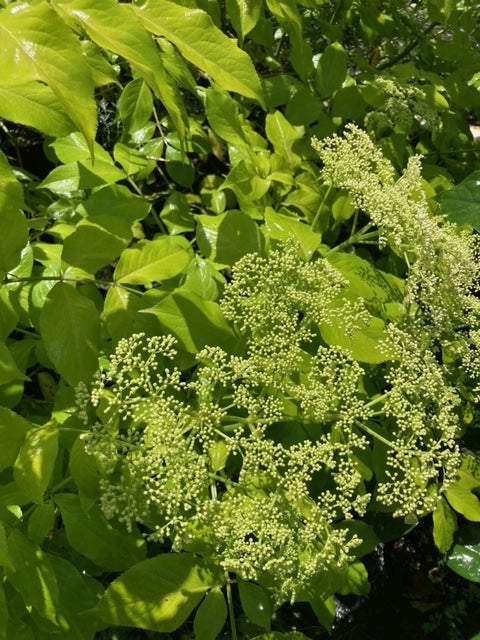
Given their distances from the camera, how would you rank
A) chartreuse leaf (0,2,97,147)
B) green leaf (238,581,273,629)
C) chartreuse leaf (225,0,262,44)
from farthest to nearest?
chartreuse leaf (225,0,262,44), green leaf (238,581,273,629), chartreuse leaf (0,2,97,147)

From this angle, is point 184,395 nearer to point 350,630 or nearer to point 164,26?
point 164,26

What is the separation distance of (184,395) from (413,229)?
0.84 m

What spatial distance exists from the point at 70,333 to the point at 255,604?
91cm

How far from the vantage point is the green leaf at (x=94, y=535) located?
1.70m

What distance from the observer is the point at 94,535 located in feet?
5.60

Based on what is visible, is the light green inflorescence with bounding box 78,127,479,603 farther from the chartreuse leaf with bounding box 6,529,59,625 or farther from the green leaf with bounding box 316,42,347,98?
the green leaf with bounding box 316,42,347,98

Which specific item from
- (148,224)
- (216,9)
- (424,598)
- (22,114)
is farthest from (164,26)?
(424,598)

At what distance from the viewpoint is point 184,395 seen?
6.14ft

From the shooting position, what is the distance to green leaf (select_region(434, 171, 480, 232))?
2256mm

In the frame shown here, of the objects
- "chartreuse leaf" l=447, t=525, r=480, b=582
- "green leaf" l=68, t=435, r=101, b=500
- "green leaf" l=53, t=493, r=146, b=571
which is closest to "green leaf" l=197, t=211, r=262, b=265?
"green leaf" l=68, t=435, r=101, b=500

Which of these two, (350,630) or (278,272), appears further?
(350,630)

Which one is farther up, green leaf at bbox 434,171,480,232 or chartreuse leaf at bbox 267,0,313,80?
chartreuse leaf at bbox 267,0,313,80

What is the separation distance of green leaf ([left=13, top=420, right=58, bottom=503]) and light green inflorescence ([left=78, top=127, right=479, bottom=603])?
10cm

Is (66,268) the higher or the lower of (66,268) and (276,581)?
the higher
